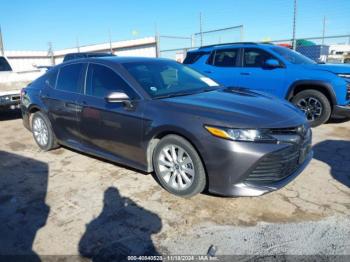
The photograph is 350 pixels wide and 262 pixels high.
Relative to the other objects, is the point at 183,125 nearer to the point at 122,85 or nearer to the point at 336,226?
the point at 122,85

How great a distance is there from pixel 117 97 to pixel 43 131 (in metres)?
2.38

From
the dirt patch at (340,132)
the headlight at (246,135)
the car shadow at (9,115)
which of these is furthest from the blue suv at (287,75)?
the car shadow at (9,115)

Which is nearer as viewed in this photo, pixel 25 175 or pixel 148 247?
pixel 148 247

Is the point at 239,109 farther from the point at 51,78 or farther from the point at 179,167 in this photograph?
the point at 51,78

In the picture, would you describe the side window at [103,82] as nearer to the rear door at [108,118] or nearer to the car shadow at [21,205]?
the rear door at [108,118]

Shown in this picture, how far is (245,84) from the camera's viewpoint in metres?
7.41

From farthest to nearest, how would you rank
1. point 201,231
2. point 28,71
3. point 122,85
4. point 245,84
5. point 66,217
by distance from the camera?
point 28,71 < point 245,84 < point 122,85 < point 66,217 < point 201,231

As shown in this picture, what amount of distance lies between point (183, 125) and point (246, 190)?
35.3 inches

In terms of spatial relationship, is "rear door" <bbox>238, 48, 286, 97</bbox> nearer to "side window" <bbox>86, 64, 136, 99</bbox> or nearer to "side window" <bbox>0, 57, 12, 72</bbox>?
"side window" <bbox>86, 64, 136, 99</bbox>

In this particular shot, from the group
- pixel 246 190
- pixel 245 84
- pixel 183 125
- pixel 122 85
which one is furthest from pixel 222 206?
pixel 245 84

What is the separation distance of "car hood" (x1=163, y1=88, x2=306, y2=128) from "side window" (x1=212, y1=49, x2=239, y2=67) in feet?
12.7

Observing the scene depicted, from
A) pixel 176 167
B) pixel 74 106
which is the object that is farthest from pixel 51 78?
pixel 176 167

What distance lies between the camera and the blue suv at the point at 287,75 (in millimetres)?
6371

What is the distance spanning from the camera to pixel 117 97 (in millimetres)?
3721
